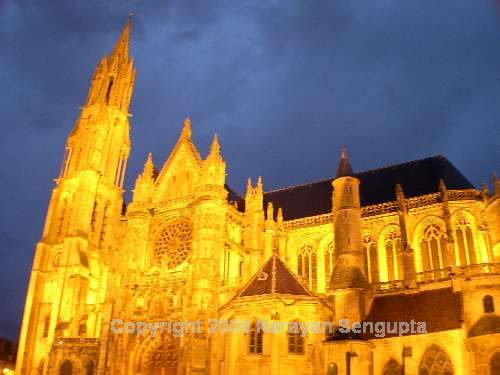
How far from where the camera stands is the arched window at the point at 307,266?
1270 inches

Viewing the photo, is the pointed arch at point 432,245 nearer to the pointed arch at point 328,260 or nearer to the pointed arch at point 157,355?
the pointed arch at point 328,260

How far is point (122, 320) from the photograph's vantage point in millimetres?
28359

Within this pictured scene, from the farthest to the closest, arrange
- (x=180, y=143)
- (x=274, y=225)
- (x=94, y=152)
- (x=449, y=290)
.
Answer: (x=94, y=152) < (x=180, y=143) < (x=274, y=225) < (x=449, y=290)

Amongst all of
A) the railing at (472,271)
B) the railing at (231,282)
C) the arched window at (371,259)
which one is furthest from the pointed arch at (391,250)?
the railing at (231,282)

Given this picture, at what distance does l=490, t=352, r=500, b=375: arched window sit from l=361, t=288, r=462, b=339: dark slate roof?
1.75 metres

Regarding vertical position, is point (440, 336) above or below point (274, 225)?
below

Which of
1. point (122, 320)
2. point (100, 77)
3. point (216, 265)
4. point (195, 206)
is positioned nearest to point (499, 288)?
point (216, 265)

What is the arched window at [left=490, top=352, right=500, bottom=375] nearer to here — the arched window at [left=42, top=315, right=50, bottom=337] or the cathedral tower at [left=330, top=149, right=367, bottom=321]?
the cathedral tower at [left=330, top=149, right=367, bottom=321]

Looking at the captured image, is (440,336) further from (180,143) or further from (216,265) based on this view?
(180,143)

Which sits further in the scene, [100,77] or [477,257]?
[100,77]

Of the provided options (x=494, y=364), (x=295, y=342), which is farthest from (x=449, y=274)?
(x=295, y=342)

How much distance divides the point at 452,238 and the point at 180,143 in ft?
58.6

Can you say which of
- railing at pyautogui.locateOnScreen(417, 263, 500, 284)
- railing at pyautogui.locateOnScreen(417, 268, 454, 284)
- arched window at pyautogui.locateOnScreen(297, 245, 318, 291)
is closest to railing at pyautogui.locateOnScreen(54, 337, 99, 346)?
arched window at pyautogui.locateOnScreen(297, 245, 318, 291)

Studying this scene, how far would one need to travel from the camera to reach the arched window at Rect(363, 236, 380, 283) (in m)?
30.3
